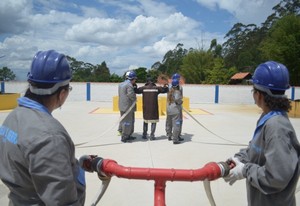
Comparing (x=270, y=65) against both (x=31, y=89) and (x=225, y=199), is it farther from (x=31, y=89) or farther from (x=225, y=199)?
(x=225, y=199)

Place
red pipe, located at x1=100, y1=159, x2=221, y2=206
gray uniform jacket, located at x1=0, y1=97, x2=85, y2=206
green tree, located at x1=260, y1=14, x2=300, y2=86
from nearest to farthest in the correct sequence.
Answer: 1. gray uniform jacket, located at x1=0, y1=97, x2=85, y2=206
2. red pipe, located at x1=100, y1=159, x2=221, y2=206
3. green tree, located at x1=260, y1=14, x2=300, y2=86

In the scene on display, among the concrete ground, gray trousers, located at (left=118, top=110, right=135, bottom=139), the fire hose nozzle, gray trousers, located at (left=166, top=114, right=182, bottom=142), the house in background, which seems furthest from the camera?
the house in background

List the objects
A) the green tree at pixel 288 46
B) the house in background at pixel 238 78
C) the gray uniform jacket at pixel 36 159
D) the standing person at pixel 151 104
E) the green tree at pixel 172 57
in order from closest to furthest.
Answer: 1. the gray uniform jacket at pixel 36 159
2. the standing person at pixel 151 104
3. the green tree at pixel 288 46
4. the house in background at pixel 238 78
5. the green tree at pixel 172 57

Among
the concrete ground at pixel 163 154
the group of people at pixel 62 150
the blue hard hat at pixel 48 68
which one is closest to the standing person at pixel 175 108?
the concrete ground at pixel 163 154

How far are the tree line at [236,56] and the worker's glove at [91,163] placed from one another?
9649mm

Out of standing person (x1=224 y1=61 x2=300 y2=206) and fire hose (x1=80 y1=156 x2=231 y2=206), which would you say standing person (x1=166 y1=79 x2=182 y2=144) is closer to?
standing person (x1=224 y1=61 x2=300 y2=206)

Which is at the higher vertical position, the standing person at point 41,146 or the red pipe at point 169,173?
the standing person at point 41,146

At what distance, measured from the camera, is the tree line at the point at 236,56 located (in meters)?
28.7

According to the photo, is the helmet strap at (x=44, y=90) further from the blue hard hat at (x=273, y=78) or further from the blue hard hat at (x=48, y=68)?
the blue hard hat at (x=273, y=78)

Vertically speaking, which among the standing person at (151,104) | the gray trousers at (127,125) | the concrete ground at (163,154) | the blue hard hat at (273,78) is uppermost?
the blue hard hat at (273,78)

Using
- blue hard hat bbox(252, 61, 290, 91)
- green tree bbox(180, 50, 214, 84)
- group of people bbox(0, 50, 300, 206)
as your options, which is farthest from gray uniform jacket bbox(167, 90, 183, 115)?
green tree bbox(180, 50, 214, 84)

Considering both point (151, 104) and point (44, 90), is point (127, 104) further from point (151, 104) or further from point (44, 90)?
point (44, 90)

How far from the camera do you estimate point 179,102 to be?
754cm

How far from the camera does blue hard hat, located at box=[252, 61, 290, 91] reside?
2.04 m
